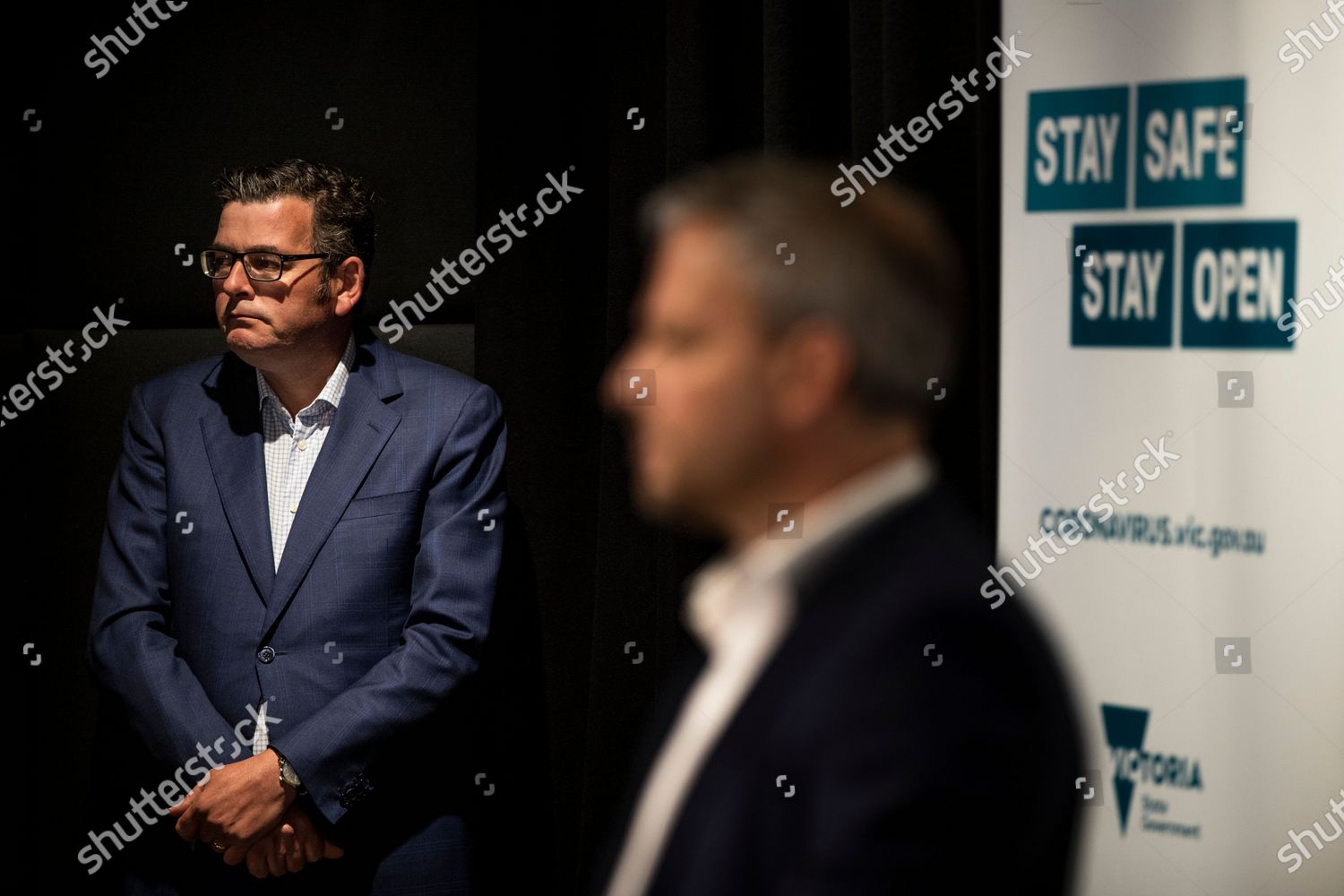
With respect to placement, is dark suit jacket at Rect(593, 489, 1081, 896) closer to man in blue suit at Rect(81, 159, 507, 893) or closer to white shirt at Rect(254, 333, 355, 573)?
man in blue suit at Rect(81, 159, 507, 893)

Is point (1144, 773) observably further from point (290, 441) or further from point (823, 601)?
point (290, 441)

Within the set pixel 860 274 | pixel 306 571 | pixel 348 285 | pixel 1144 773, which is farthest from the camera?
pixel 348 285

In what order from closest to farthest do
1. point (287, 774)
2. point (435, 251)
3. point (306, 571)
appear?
point (287, 774) → point (306, 571) → point (435, 251)

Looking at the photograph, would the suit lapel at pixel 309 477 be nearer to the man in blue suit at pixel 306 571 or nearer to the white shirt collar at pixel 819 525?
the man in blue suit at pixel 306 571

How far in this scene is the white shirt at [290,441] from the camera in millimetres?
2084

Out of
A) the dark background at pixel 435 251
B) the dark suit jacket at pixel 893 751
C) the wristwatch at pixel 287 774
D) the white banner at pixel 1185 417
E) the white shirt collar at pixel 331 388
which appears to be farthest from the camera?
the dark background at pixel 435 251

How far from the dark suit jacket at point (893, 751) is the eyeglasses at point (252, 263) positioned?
1.40 m

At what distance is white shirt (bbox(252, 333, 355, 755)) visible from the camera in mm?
2084

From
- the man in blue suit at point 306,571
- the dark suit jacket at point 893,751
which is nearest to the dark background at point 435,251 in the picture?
the man in blue suit at point 306,571

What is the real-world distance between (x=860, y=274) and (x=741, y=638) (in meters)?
0.25

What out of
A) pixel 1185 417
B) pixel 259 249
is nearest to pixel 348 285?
→ pixel 259 249

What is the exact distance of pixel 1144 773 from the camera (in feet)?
5.89

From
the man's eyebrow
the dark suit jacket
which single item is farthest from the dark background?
the dark suit jacket

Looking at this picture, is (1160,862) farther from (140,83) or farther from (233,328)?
(140,83)
